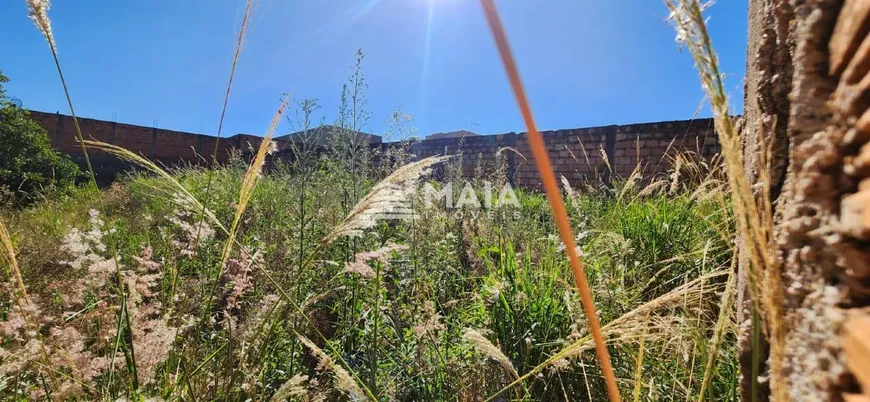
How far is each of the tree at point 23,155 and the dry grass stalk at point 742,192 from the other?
431 inches

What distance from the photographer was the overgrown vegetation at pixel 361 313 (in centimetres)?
107

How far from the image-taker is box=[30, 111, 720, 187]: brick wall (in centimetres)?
674

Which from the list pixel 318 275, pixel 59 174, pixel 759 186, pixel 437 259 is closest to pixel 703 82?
pixel 759 186

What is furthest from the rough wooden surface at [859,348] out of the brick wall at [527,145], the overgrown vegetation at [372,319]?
the brick wall at [527,145]

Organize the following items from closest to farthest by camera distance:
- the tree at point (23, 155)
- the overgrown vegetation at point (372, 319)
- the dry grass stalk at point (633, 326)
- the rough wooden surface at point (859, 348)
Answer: the rough wooden surface at point (859, 348)
the dry grass stalk at point (633, 326)
the overgrown vegetation at point (372, 319)
the tree at point (23, 155)

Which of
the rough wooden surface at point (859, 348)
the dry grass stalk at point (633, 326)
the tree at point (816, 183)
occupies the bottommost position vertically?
the dry grass stalk at point (633, 326)

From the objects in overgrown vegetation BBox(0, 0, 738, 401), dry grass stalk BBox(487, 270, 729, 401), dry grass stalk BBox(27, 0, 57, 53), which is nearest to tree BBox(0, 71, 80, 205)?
overgrown vegetation BBox(0, 0, 738, 401)

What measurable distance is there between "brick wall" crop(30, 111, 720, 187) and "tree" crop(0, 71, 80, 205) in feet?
4.19

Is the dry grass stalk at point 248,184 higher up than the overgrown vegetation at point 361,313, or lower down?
higher up

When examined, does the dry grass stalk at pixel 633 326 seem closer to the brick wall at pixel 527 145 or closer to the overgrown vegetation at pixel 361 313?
the overgrown vegetation at pixel 361 313

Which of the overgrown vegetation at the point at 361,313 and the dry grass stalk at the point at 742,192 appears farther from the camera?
the overgrown vegetation at the point at 361,313

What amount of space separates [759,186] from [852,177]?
0.69ft

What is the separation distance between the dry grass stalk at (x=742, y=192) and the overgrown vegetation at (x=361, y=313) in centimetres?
21

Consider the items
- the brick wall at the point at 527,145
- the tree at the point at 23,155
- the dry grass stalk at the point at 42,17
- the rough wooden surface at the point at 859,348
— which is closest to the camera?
the rough wooden surface at the point at 859,348
